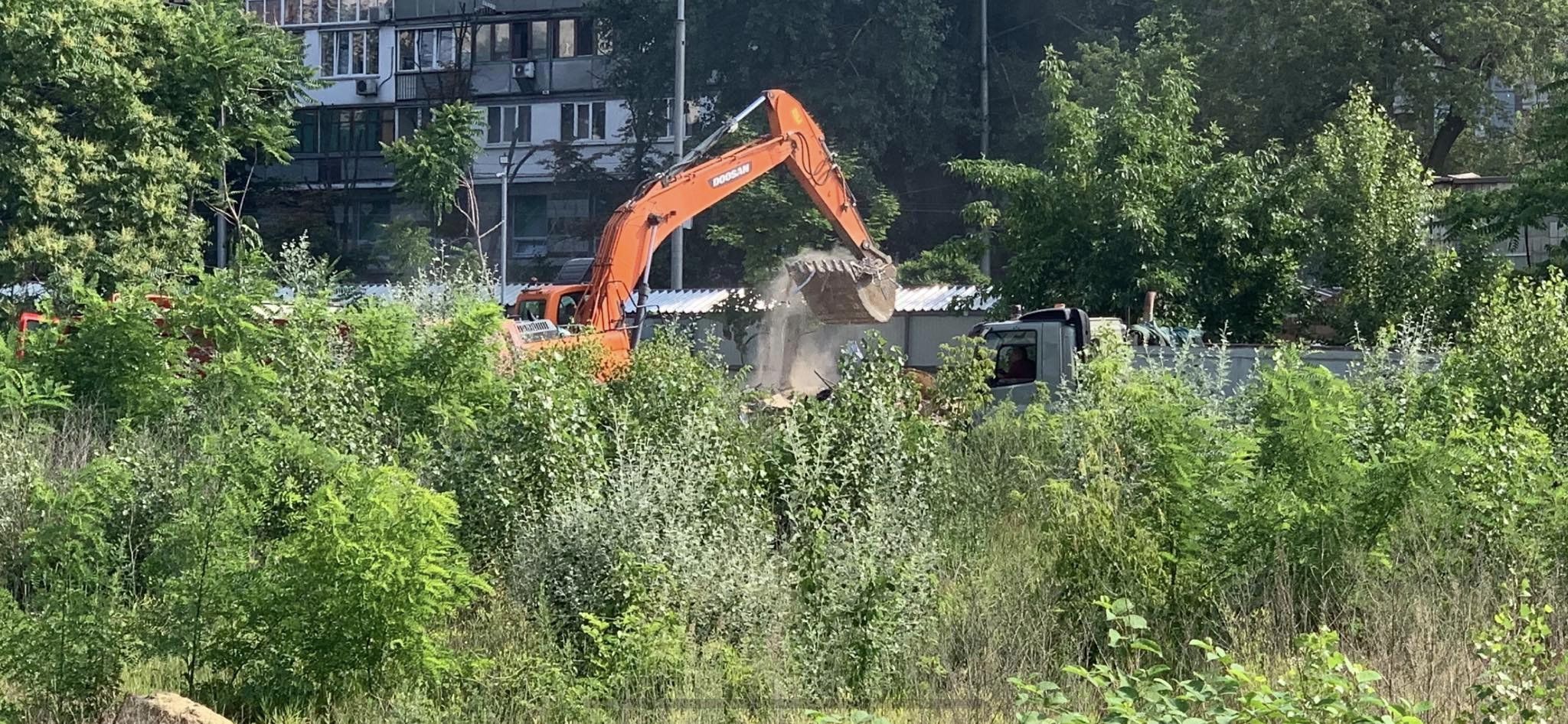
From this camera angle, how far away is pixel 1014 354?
20.3 meters

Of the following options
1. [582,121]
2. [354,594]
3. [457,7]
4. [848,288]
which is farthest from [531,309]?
[457,7]

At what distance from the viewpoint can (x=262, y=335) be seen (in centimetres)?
1361

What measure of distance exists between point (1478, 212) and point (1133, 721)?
1929cm

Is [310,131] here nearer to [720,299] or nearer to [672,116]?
[672,116]

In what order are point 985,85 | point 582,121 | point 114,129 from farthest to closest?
point 582,121 → point 985,85 → point 114,129

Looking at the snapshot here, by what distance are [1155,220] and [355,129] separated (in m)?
36.8

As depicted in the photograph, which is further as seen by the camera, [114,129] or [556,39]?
[556,39]

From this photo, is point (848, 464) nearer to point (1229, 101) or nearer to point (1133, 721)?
point (1133, 721)

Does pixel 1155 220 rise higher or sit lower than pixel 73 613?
higher

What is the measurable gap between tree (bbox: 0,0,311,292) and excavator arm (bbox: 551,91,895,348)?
36.5 ft

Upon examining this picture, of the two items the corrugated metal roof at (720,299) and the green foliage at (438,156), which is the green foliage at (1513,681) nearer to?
the corrugated metal roof at (720,299)

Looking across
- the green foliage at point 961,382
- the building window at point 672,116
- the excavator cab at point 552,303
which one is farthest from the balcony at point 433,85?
the green foliage at point 961,382

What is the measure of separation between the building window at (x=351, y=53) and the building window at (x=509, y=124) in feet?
15.0

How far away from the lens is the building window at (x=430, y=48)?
53.5 m
